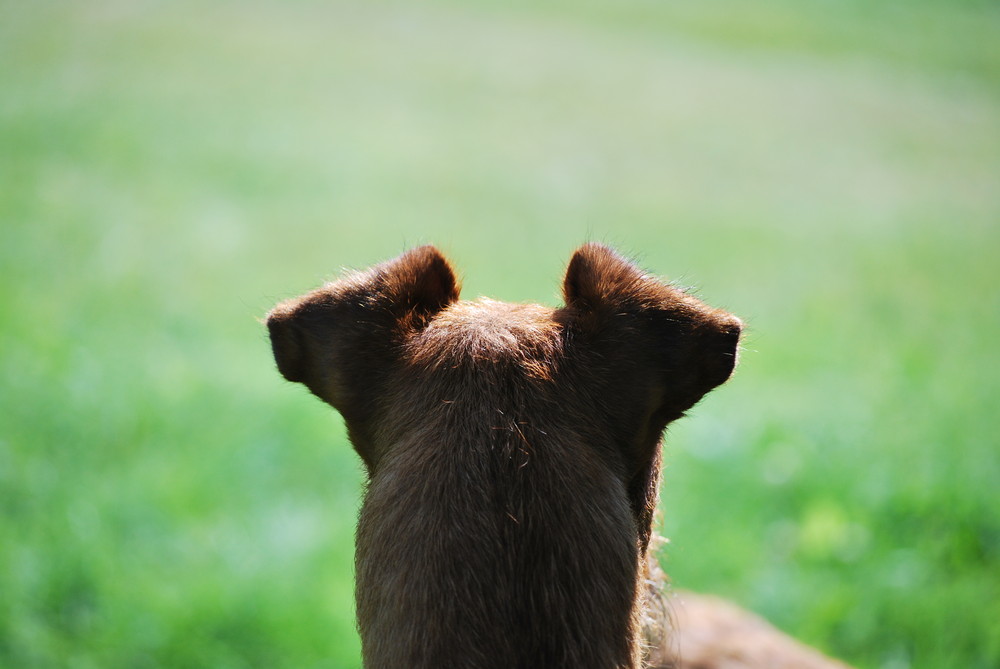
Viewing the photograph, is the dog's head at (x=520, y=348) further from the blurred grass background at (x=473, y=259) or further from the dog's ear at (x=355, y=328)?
the blurred grass background at (x=473, y=259)

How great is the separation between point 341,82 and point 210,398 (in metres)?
4.91

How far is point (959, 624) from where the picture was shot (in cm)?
463

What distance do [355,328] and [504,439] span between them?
38 centimetres

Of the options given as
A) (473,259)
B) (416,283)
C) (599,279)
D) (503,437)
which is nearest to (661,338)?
(599,279)

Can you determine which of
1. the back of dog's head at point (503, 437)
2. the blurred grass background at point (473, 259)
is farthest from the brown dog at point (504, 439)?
the blurred grass background at point (473, 259)

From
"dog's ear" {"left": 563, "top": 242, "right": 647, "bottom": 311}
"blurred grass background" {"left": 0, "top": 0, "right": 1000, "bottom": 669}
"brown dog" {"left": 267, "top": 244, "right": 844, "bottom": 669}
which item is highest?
"blurred grass background" {"left": 0, "top": 0, "right": 1000, "bottom": 669}

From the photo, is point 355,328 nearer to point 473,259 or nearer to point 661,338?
point 661,338

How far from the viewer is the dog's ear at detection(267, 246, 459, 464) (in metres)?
1.69

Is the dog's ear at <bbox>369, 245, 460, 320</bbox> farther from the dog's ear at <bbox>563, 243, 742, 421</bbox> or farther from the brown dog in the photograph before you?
the dog's ear at <bbox>563, 243, 742, 421</bbox>

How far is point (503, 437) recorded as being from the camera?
1510 millimetres

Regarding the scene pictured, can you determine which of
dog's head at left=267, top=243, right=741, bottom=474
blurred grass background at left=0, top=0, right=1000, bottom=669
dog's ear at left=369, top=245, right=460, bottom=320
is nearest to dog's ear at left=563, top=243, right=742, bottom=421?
dog's head at left=267, top=243, right=741, bottom=474

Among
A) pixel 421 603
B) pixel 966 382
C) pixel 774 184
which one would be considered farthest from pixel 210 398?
pixel 774 184

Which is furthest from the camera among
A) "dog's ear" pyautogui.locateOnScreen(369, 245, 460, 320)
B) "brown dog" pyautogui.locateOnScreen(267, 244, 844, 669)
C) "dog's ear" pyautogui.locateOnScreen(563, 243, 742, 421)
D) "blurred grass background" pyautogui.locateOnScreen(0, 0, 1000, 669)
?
"blurred grass background" pyautogui.locateOnScreen(0, 0, 1000, 669)

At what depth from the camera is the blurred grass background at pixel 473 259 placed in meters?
4.78
